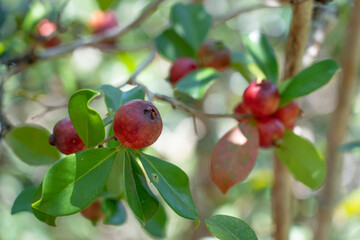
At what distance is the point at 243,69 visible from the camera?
1.05 meters

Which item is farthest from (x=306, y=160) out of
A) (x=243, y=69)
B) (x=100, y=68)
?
(x=100, y=68)

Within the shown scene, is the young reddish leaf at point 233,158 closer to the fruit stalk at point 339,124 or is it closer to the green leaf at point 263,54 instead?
the green leaf at point 263,54

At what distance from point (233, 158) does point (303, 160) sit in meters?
0.16

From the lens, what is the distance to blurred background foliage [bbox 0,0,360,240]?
1.54 meters

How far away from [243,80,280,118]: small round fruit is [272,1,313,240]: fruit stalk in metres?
0.12

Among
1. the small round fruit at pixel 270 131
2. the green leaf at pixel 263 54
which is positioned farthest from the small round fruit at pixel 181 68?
the small round fruit at pixel 270 131

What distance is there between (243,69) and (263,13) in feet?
5.88

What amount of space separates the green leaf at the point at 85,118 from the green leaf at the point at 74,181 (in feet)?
0.09

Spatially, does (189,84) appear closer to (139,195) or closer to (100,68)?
(139,195)

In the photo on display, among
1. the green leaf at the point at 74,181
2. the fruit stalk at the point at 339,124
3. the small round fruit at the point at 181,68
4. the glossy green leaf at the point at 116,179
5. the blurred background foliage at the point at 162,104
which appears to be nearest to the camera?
the green leaf at the point at 74,181

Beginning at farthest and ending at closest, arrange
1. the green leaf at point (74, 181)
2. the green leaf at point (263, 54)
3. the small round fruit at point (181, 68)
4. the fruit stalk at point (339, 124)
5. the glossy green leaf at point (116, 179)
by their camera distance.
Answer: the fruit stalk at point (339, 124) < the small round fruit at point (181, 68) < the green leaf at point (263, 54) < the glossy green leaf at point (116, 179) < the green leaf at point (74, 181)

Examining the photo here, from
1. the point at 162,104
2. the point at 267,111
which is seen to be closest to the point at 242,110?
the point at 267,111

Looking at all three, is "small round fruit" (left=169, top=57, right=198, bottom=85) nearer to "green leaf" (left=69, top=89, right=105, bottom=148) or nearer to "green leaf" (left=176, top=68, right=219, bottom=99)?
"green leaf" (left=176, top=68, right=219, bottom=99)

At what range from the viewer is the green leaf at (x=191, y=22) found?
1.22 meters
